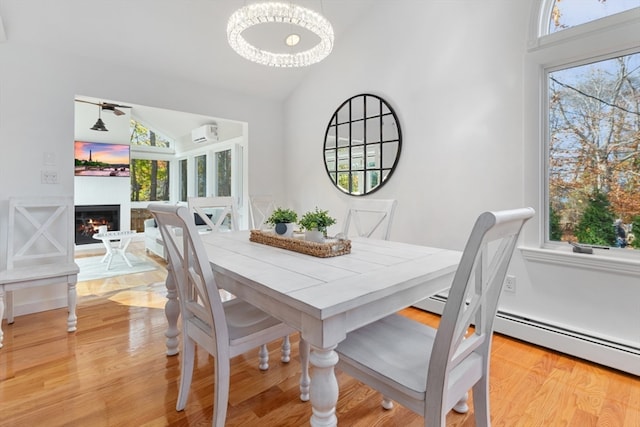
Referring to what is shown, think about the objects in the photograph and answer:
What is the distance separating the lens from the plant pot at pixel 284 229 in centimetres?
189

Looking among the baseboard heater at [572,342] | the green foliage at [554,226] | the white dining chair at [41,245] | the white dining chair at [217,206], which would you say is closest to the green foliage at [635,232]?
the green foliage at [554,226]

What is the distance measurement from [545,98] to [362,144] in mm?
1528

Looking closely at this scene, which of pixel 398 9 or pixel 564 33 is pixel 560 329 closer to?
pixel 564 33

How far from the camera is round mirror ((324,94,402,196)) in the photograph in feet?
9.87

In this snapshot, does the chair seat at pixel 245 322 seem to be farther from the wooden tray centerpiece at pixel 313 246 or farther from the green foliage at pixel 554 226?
the green foliage at pixel 554 226

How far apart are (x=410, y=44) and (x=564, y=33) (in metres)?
1.15

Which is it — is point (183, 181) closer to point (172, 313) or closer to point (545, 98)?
point (172, 313)

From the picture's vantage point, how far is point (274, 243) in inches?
70.7

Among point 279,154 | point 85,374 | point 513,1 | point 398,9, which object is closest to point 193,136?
point 279,154

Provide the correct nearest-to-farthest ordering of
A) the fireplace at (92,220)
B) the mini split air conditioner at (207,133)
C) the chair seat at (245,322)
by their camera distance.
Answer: the chair seat at (245,322), the mini split air conditioner at (207,133), the fireplace at (92,220)

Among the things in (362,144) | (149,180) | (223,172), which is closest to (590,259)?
(362,144)

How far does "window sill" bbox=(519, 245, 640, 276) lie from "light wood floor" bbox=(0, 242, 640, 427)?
0.58 meters

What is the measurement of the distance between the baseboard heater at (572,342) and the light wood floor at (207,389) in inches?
2.0

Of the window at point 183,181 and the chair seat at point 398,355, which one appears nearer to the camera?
the chair seat at point 398,355
